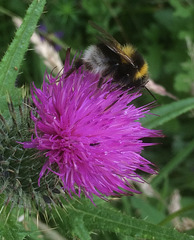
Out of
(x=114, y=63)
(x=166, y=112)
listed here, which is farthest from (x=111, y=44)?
(x=166, y=112)

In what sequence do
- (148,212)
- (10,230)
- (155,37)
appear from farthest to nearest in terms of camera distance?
(155,37) < (148,212) < (10,230)

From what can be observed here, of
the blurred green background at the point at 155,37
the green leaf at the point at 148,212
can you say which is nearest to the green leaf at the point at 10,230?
the green leaf at the point at 148,212

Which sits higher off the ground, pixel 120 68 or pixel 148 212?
pixel 120 68

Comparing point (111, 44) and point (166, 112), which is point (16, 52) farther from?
point (166, 112)

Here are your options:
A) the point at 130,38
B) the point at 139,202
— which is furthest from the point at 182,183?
the point at 130,38

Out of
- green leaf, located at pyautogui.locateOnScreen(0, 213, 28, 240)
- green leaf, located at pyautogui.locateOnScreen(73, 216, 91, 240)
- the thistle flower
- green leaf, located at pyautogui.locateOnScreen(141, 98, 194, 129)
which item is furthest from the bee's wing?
green leaf, located at pyautogui.locateOnScreen(0, 213, 28, 240)

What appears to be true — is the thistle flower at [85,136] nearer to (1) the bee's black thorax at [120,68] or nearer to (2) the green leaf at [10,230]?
(1) the bee's black thorax at [120,68]
